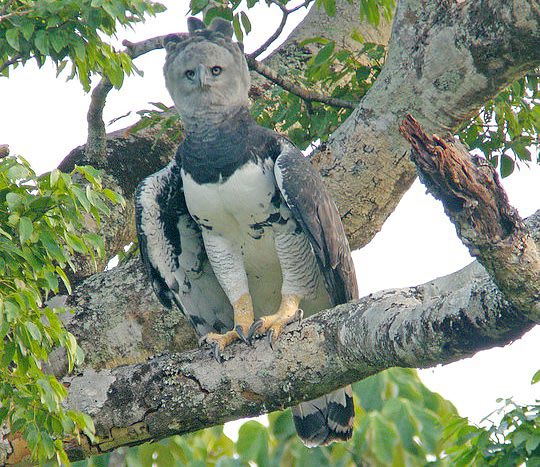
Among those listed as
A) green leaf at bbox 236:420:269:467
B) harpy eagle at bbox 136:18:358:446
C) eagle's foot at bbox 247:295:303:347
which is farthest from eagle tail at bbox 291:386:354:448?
green leaf at bbox 236:420:269:467

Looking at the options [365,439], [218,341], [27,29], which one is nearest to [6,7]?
[27,29]

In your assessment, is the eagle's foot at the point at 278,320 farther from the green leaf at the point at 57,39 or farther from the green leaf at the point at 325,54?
the green leaf at the point at 57,39

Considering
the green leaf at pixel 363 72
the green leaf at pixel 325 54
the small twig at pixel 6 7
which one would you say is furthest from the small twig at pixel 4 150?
the green leaf at pixel 363 72

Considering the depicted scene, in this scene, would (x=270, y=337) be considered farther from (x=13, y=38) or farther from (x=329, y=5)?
(x=329, y=5)

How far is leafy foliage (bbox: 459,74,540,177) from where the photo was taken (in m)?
5.23

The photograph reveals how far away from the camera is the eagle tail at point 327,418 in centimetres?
446

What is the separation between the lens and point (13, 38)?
12.2 ft

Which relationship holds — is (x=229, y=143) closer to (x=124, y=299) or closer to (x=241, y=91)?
(x=241, y=91)

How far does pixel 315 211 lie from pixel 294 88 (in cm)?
97

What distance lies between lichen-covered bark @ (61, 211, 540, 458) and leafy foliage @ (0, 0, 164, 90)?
128cm

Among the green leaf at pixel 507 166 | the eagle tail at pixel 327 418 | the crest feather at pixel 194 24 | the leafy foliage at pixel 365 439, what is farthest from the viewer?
the leafy foliage at pixel 365 439

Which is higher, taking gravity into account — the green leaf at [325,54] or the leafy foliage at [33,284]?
the green leaf at [325,54]

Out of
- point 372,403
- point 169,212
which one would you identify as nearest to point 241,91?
point 169,212

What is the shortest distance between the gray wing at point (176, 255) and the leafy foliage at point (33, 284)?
3.84 ft
